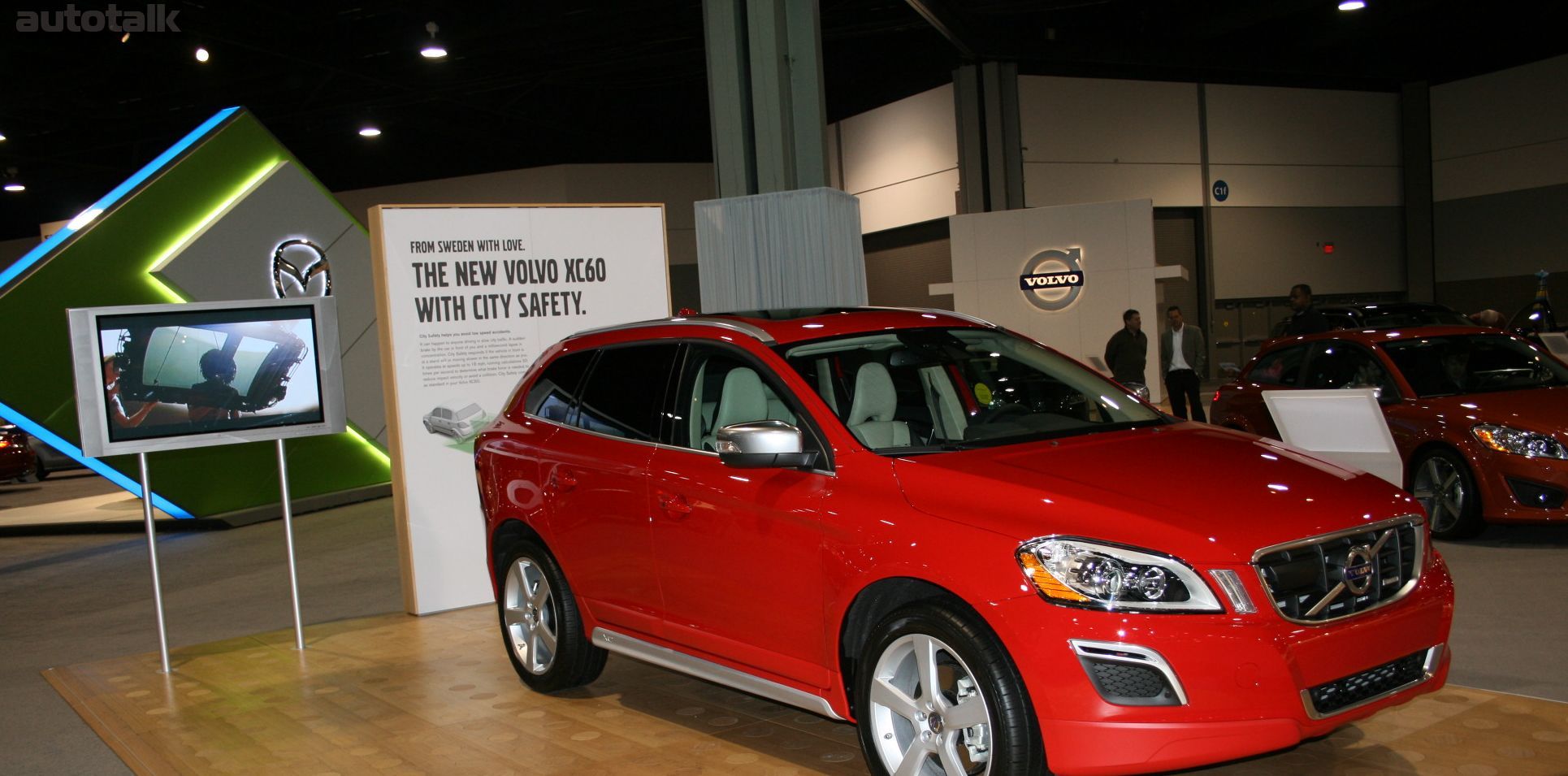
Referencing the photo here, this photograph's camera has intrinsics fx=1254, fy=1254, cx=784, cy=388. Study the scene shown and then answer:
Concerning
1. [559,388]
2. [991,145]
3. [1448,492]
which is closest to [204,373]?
[559,388]

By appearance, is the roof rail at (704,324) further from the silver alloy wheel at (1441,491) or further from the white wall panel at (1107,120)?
the white wall panel at (1107,120)

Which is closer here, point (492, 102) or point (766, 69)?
point (766, 69)

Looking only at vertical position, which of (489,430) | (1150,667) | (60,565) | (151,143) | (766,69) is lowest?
(60,565)

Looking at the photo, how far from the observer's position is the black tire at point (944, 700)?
11.3 ft

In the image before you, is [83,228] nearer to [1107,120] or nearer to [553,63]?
[553,63]

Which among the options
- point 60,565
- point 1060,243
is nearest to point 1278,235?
point 1060,243

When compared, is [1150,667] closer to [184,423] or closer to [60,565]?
[184,423]

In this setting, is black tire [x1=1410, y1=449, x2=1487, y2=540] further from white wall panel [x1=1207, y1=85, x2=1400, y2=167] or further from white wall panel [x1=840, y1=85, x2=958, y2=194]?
white wall panel [x1=1207, y1=85, x2=1400, y2=167]

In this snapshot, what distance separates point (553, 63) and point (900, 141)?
705cm

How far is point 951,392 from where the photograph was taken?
15.1 ft

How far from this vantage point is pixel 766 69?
8.95 meters

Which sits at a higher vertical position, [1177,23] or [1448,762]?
[1177,23]

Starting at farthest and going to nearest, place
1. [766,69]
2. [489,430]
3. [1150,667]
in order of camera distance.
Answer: [766,69], [489,430], [1150,667]

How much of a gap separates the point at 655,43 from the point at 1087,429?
18.6 m
